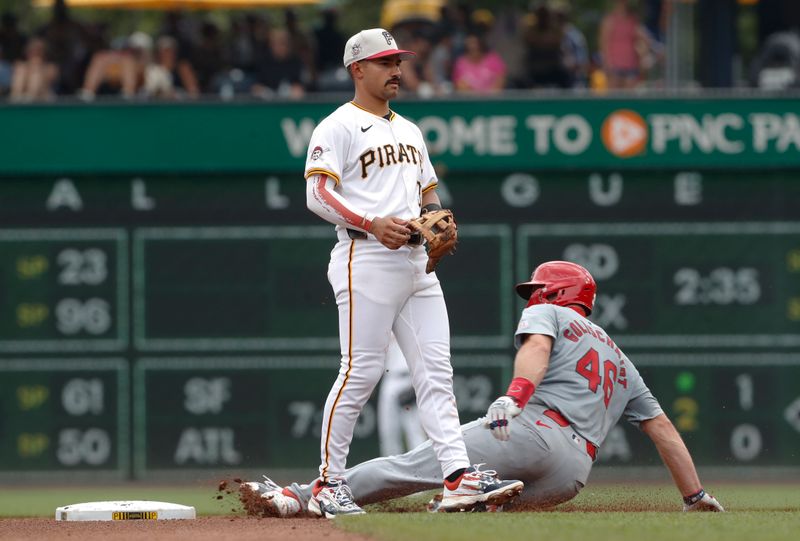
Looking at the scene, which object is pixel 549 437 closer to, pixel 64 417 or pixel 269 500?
pixel 269 500

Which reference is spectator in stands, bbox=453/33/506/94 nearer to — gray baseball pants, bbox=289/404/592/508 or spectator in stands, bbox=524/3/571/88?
spectator in stands, bbox=524/3/571/88

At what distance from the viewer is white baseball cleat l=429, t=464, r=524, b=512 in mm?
7359

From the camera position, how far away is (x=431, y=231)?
7488mm

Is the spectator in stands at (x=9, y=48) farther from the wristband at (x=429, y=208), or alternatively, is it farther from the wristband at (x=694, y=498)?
the wristband at (x=694, y=498)

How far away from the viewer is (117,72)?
1479cm

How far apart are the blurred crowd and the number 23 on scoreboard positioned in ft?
22.7

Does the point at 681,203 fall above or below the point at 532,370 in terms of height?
above

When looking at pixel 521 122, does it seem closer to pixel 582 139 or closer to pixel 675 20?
pixel 582 139

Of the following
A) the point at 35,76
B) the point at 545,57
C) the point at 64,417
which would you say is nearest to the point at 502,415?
the point at 64,417

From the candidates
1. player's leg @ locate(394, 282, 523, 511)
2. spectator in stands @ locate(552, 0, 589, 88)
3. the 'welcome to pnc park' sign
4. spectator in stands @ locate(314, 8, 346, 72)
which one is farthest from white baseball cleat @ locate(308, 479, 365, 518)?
spectator in stands @ locate(314, 8, 346, 72)

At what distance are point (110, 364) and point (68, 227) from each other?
3.84 feet

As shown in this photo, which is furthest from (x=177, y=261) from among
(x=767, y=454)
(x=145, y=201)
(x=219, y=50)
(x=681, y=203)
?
(x=767, y=454)

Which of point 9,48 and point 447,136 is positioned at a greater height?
point 9,48

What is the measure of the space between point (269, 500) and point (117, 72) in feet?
25.8
